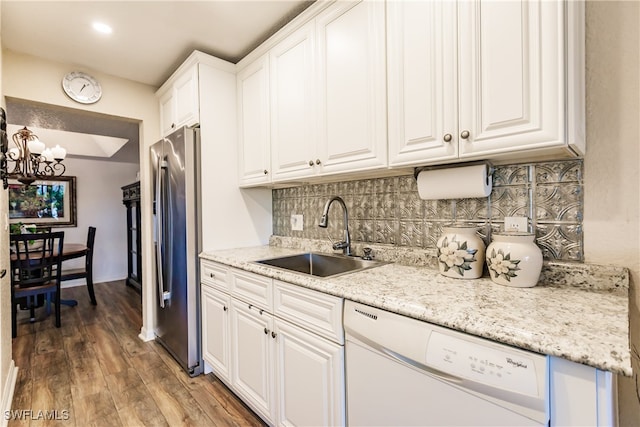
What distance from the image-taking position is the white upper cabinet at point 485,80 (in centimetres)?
91

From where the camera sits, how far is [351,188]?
6.31 feet

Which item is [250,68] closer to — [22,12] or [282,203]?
[282,203]

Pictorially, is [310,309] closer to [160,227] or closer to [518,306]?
[518,306]

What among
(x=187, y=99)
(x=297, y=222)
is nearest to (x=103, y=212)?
(x=187, y=99)

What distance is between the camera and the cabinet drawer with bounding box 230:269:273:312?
4.91 ft

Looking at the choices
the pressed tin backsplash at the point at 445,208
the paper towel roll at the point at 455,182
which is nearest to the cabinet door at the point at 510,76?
the paper towel roll at the point at 455,182

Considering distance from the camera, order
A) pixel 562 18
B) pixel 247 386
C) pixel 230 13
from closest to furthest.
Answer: pixel 562 18
pixel 247 386
pixel 230 13

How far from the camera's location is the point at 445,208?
1477 millimetres

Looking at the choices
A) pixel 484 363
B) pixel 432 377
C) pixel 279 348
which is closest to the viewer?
pixel 484 363

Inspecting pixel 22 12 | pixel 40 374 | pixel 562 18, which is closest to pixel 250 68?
pixel 22 12

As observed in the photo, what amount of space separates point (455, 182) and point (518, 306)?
0.58 metres

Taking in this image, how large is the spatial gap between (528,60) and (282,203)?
184cm

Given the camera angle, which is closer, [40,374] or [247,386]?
[247,386]

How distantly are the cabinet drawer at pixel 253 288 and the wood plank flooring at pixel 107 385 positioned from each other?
0.69 meters
